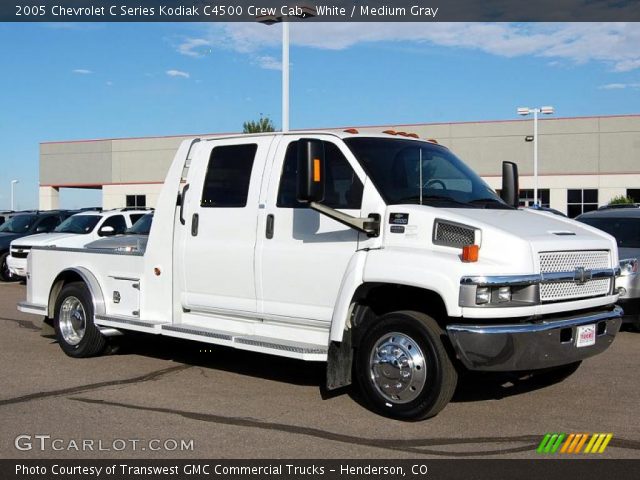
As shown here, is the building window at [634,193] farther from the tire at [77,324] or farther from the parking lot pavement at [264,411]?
the tire at [77,324]

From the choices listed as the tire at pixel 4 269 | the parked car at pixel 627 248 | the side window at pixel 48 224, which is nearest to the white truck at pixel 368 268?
the parked car at pixel 627 248

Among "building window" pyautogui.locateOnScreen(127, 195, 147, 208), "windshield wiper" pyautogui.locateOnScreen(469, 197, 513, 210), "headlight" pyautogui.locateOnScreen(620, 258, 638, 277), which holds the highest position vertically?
"building window" pyautogui.locateOnScreen(127, 195, 147, 208)

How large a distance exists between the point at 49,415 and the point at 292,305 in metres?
2.22

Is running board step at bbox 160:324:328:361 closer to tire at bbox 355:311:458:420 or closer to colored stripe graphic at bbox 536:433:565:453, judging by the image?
tire at bbox 355:311:458:420

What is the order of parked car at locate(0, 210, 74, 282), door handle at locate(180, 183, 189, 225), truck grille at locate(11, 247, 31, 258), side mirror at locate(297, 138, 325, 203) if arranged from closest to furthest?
1. side mirror at locate(297, 138, 325, 203)
2. door handle at locate(180, 183, 189, 225)
3. truck grille at locate(11, 247, 31, 258)
4. parked car at locate(0, 210, 74, 282)

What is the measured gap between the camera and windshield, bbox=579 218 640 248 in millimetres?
11906

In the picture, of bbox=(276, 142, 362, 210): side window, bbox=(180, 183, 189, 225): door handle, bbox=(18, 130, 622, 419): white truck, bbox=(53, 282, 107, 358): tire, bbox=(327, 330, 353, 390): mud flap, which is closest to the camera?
bbox=(18, 130, 622, 419): white truck

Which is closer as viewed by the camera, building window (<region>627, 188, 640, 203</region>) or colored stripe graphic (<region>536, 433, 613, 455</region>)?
colored stripe graphic (<region>536, 433, 613, 455</region>)

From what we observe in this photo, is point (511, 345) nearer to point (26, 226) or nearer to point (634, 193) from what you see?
point (26, 226)

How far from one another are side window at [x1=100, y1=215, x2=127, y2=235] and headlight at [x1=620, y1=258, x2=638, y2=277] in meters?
11.3

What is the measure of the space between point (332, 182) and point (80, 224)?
1295 centimetres

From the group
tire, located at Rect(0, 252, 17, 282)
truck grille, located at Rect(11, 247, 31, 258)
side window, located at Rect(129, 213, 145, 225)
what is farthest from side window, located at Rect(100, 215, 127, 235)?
tire, located at Rect(0, 252, 17, 282)

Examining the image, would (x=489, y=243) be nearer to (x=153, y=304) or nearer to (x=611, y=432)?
(x=611, y=432)

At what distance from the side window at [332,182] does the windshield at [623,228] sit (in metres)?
6.17
